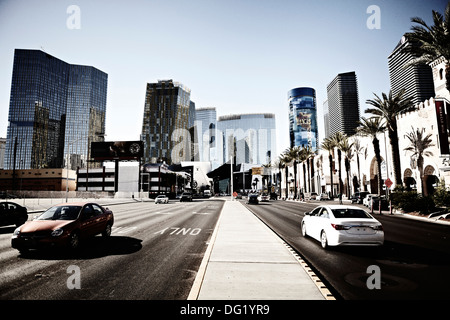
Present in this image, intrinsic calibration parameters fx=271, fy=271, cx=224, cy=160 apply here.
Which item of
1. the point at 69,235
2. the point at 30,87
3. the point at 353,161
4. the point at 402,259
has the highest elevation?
the point at 30,87

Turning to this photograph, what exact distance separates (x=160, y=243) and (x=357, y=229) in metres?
7.15

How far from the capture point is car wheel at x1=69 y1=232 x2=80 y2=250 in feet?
28.6

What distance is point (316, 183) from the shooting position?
8875 cm

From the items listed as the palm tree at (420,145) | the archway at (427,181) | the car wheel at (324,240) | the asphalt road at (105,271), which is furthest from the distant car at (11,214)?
the archway at (427,181)

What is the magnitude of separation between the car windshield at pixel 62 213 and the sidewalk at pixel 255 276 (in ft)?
16.4

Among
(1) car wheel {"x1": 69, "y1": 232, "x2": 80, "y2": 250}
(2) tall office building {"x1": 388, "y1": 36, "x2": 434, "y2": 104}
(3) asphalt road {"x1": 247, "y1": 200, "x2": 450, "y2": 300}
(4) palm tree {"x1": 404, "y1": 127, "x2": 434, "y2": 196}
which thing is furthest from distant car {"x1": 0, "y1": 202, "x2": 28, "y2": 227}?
(2) tall office building {"x1": 388, "y1": 36, "x2": 434, "y2": 104}

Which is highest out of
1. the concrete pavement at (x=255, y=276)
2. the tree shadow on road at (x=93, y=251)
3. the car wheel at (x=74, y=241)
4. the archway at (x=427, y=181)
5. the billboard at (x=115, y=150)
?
the billboard at (x=115, y=150)

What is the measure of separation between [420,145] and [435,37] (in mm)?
23437

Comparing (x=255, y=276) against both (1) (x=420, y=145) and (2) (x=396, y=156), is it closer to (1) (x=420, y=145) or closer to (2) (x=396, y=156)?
(2) (x=396, y=156)

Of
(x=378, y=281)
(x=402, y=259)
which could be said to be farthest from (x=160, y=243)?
(x=402, y=259)

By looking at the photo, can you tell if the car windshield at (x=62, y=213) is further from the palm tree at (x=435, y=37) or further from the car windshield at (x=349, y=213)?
the palm tree at (x=435, y=37)

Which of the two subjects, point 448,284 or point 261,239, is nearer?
point 448,284

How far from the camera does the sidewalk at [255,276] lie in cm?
505
